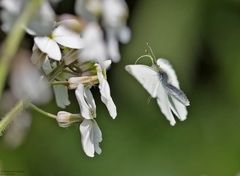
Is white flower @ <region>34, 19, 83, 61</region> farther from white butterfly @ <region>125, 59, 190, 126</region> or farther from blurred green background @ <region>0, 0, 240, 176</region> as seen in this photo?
blurred green background @ <region>0, 0, 240, 176</region>

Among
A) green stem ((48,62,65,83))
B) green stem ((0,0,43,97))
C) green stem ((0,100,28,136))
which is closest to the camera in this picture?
green stem ((0,0,43,97))

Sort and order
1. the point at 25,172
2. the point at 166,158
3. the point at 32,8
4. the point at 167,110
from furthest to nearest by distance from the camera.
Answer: the point at 166,158, the point at 25,172, the point at 167,110, the point at 32,8

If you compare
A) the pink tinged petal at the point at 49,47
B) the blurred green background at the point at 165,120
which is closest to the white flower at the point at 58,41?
the pink tinged petal at the point at 49,47

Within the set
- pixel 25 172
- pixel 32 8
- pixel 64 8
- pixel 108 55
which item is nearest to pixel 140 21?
pixel 64 8

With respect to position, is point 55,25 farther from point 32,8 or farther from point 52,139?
point 52,139

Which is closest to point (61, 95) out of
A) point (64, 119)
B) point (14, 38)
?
point (64, 119)

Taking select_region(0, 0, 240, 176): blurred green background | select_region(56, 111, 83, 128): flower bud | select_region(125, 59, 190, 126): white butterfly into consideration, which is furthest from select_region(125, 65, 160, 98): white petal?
select_region(0, 0, 240, 176): blurred green background

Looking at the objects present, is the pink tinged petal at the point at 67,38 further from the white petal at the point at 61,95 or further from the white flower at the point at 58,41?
the white petal at the point at 61,95

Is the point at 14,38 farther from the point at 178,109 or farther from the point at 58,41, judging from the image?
the point at 178,109
